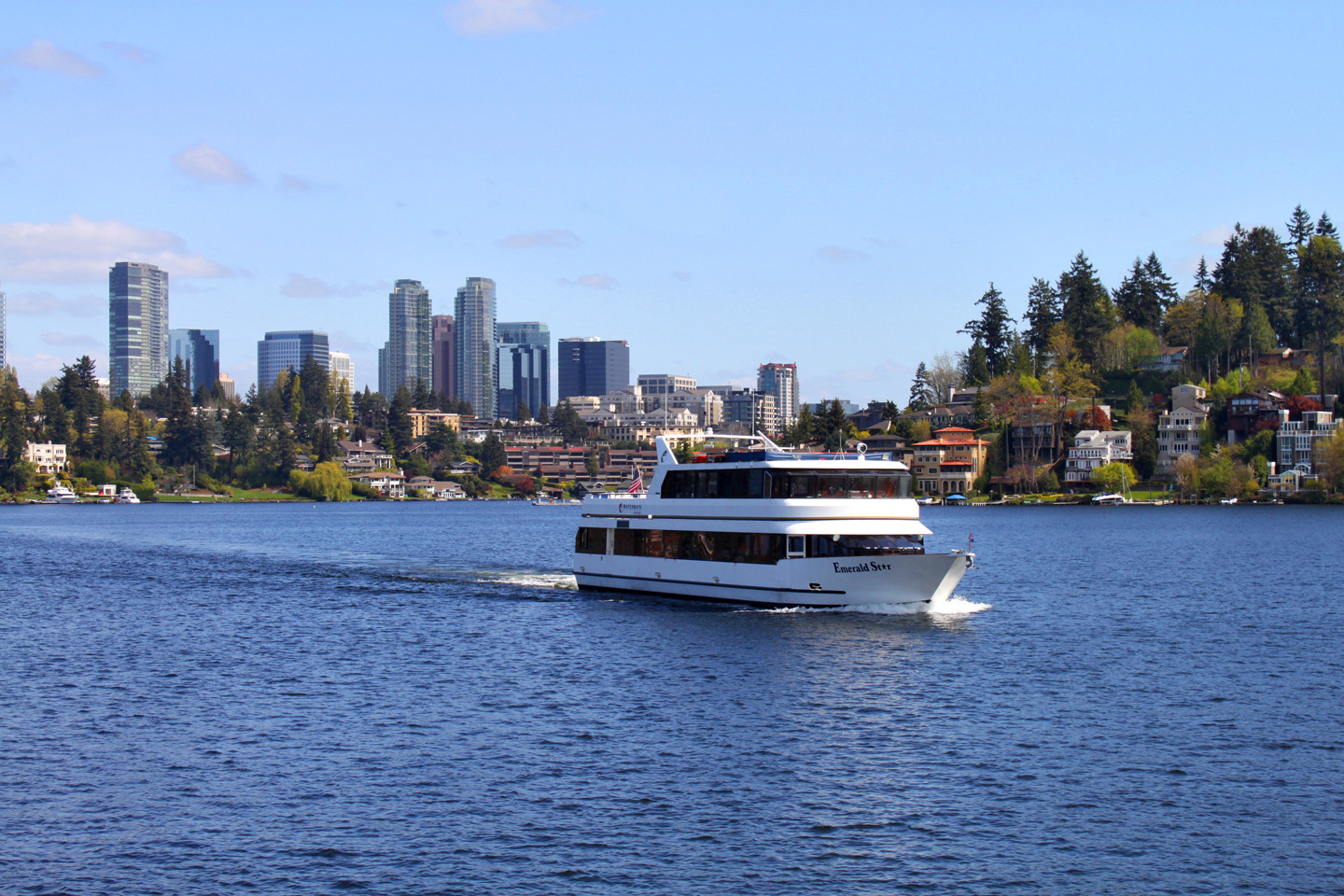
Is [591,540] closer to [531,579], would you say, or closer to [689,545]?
[689,545]

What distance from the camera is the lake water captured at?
70.9 feet

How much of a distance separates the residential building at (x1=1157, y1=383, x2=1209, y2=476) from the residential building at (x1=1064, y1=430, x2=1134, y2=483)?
193 inches

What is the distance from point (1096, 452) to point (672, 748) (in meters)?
175

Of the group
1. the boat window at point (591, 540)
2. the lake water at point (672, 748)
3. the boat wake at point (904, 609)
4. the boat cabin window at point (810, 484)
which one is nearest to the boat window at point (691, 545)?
the boat window at point (591, 540)

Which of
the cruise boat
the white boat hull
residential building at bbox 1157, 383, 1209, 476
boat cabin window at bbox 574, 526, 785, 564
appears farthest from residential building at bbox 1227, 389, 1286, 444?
the white boat hull

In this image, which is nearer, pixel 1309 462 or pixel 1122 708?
pixel 1122 708

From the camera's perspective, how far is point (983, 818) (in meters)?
24.0

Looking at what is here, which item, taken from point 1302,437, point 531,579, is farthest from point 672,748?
point 1302,437

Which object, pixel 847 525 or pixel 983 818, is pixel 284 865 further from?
pixel 847 525

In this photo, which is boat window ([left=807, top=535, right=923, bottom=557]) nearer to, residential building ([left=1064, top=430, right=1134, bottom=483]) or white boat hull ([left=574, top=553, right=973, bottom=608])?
white boat hull ([left=574, top=553, right=973, bottom=608])

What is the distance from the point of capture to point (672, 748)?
96.5 ft

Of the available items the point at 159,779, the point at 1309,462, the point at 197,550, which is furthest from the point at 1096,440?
the point at 159,779

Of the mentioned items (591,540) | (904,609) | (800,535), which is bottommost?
(904,609)

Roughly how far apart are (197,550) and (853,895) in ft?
309
